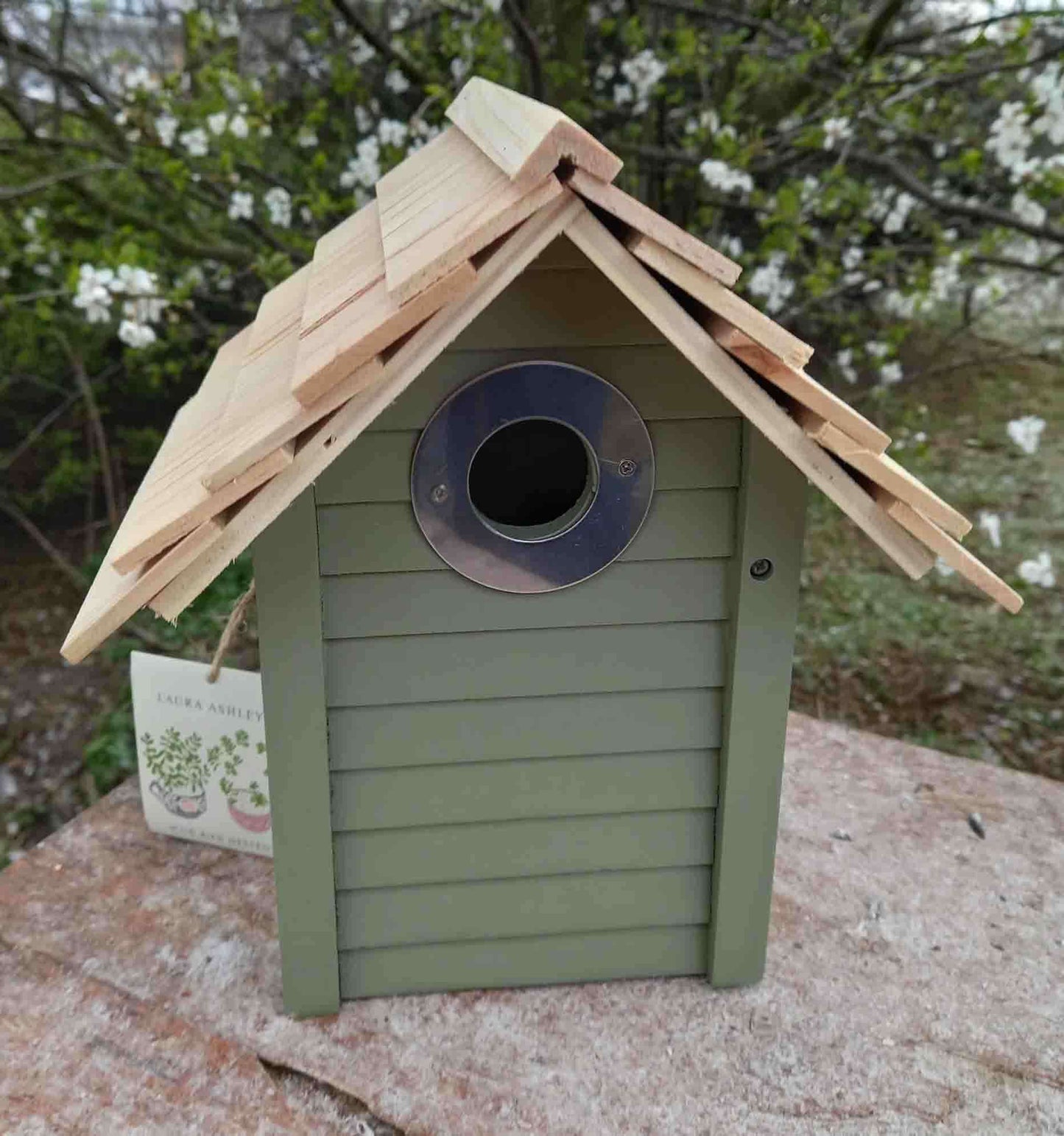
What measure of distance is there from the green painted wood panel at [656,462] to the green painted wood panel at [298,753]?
0.14ft

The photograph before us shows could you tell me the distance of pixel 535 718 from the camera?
53.6 inches

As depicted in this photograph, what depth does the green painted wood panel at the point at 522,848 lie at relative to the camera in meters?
1.40

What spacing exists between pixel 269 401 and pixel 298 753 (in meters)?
0.44

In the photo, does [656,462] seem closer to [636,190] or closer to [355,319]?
[355,319]

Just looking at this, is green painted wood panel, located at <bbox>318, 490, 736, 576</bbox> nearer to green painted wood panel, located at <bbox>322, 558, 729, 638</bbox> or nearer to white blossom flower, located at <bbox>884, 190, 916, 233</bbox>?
green painted wood panel, located at <bbox>322, 558, 729, 638</bbox>

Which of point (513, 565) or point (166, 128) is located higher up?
point (166, 128)

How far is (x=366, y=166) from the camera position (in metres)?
2.88

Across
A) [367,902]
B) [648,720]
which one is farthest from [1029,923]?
[367,902]

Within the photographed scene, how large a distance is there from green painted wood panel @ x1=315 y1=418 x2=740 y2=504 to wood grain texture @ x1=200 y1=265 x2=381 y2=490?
4.5 inches

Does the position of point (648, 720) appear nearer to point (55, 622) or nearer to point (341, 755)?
point (341, 755)

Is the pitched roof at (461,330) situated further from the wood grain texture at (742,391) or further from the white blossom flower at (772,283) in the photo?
the white blossom flower at (772,283)

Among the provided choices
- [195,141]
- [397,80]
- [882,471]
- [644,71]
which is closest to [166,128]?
[195,141]

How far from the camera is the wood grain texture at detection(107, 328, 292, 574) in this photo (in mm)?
995

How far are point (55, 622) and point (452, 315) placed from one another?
346cm
